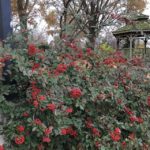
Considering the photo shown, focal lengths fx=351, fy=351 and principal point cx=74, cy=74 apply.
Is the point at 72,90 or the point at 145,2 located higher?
the point at 145,2

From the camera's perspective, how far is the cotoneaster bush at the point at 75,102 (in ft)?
8.75

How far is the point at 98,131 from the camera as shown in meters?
3.00

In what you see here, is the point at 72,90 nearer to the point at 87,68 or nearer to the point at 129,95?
the point at 87,68

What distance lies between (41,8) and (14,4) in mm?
1293

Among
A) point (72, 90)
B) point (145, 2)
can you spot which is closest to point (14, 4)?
point (145, 2)

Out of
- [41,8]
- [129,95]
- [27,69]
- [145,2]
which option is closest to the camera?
[27,69]

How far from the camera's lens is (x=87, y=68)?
10.6 ft

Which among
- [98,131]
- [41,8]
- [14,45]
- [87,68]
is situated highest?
[41,8]

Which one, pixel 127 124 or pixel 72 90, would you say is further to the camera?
pixel 127 124

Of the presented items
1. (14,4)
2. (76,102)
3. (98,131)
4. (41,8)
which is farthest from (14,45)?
(41,8)

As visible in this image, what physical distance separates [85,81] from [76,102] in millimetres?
290

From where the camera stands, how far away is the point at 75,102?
2857mm

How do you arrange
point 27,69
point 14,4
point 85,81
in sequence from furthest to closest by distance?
point 14,4 < point 85,81 < point 27,69

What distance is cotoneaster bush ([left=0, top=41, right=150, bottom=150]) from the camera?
2.67 metres
